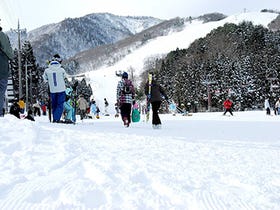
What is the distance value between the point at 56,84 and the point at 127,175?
21.4ft

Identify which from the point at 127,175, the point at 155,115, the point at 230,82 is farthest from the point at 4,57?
the point at 230,82

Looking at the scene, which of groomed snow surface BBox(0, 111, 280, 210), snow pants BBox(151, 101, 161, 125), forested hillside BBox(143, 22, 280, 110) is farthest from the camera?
forested hillside BBox(143, 22, 280, 110)

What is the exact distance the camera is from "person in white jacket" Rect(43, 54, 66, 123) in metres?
9.50

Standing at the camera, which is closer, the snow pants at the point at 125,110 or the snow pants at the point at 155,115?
the snow pants at the point at 155,115

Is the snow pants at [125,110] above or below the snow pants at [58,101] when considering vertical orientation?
below

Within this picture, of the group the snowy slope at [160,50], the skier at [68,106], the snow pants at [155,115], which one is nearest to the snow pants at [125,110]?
the snow pants at [155,115]

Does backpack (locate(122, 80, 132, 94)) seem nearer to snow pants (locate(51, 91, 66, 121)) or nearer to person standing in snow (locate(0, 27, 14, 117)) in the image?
snow pants (locate(51, 91, 66, 121))

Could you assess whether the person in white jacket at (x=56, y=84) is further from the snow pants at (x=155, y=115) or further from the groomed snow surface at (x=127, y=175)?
the groomed snow surface at (x=127, y=175)

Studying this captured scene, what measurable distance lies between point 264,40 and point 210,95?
42.6 metres

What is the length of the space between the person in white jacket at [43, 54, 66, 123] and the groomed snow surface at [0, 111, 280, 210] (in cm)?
429

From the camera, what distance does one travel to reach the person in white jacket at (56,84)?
9.50 metres

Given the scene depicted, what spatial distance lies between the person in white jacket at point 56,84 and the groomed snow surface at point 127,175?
4286 mm

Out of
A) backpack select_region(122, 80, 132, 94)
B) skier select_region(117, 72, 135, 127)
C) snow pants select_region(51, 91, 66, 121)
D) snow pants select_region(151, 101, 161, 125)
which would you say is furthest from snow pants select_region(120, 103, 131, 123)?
snow pants select_region(51, 91, 66, 121)

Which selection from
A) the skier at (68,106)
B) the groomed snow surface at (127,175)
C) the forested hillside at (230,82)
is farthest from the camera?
the forested hillside at (230,82)
